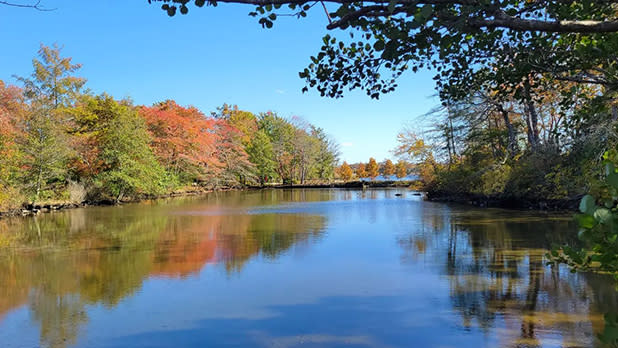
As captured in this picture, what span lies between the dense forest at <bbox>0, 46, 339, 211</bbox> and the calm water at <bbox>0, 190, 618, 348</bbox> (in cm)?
690

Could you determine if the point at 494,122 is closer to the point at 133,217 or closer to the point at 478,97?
the point at 478,97

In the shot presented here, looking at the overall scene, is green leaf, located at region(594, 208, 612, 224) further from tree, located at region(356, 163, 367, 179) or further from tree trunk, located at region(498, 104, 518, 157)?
tree, located at region(356, 163, 367, 179)

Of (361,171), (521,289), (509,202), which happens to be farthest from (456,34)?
(361,171)

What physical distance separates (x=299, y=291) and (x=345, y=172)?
49184 mm

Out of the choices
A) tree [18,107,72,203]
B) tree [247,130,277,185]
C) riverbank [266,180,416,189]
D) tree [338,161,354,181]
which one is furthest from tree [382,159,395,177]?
tree [18,107,72,203]

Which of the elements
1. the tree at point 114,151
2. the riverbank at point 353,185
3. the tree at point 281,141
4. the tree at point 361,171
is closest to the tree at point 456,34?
the tree at point 114,151

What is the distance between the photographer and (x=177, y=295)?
5.36 metres

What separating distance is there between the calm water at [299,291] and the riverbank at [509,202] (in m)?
3.66

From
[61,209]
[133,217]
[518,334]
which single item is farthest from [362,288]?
[61,209]

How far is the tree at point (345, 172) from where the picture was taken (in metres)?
54.2

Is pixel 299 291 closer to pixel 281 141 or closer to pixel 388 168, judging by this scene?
pixel 281 141

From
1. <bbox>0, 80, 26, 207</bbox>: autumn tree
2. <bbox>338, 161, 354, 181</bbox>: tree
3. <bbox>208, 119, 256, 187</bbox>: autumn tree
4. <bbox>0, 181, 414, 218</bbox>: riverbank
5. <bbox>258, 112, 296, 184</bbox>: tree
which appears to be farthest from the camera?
<bbox>338, 161, 354, 181</bbox>: tree

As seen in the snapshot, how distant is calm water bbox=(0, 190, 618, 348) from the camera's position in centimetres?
399

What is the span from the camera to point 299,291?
551 cm
